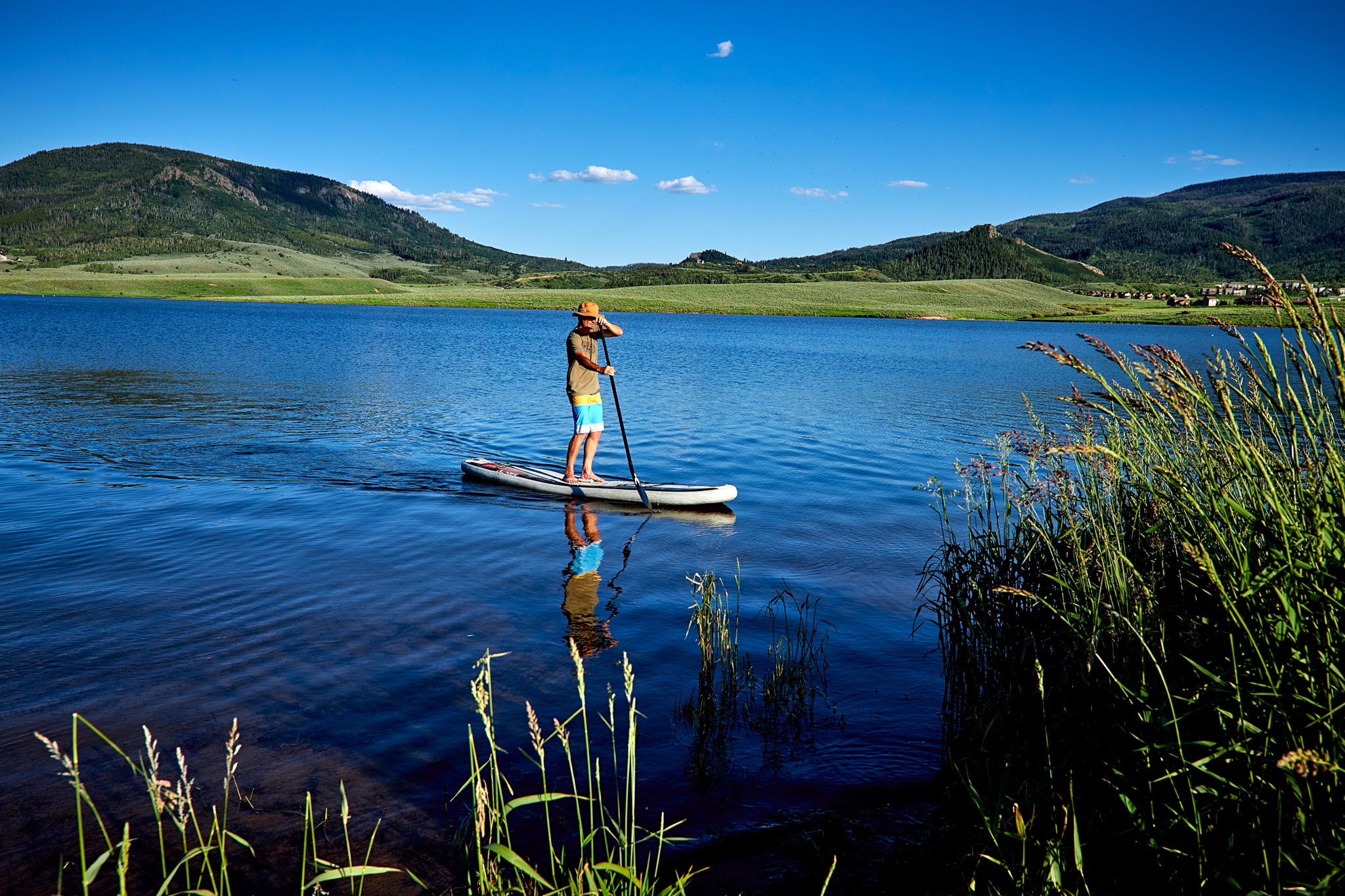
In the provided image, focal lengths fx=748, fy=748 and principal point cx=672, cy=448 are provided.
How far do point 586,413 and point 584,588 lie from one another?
4.73 m

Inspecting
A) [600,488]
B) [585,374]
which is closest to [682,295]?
[585,374]

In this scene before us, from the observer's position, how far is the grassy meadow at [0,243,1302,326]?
106 meters

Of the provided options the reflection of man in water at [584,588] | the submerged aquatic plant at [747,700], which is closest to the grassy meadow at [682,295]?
the reflection of man in water at [584,588]

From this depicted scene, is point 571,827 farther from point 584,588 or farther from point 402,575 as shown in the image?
point 402,575

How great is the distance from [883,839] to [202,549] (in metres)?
8.78

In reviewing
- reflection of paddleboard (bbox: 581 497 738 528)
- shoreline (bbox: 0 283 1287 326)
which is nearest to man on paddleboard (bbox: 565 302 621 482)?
reflection of paddleboard (bbox: 581 497 738 528)

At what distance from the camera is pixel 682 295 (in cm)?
12419

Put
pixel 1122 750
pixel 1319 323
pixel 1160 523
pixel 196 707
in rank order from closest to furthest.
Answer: pixel 1319 323
pixel 1122 750
pixel 1160 523
pixel 196 707

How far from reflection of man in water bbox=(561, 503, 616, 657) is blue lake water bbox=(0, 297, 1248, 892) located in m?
0.06

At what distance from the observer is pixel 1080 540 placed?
15.0 feet

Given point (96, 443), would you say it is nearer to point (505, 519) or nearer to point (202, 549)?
point (202, 549)

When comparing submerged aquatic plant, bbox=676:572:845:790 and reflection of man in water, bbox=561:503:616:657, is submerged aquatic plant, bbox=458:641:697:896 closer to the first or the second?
submerged aquatic plant, bbox=676:572:845:790

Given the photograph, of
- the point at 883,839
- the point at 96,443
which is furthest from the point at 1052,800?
the point at 96,443

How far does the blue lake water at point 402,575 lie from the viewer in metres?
4.98
